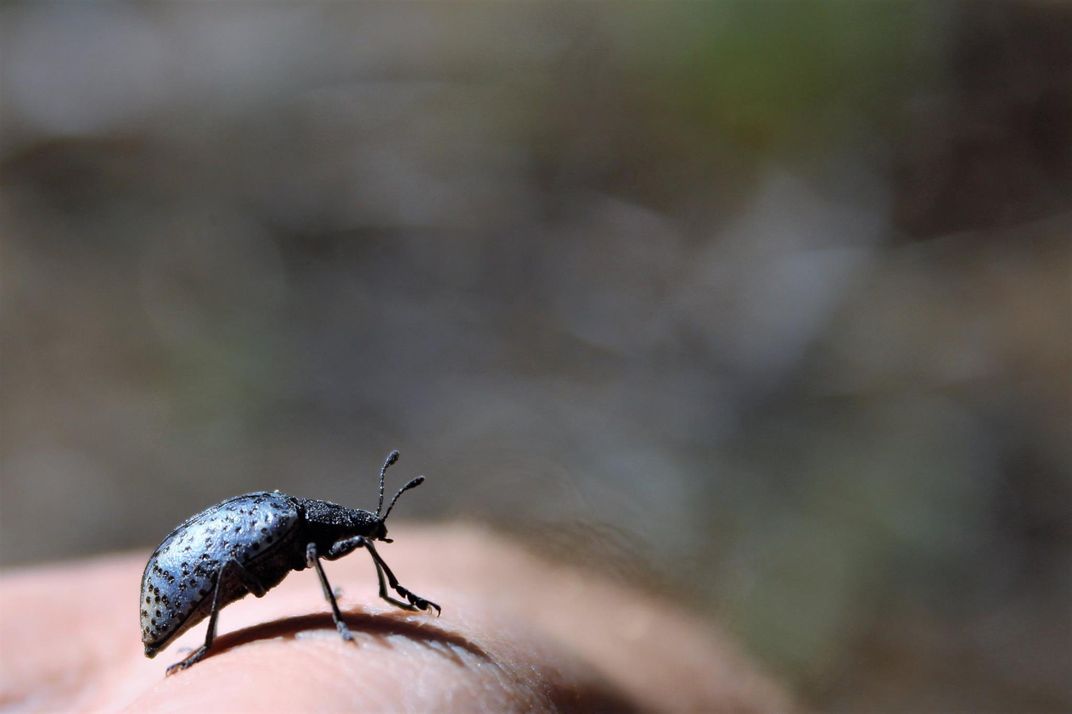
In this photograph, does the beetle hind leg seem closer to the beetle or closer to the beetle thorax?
the beetle

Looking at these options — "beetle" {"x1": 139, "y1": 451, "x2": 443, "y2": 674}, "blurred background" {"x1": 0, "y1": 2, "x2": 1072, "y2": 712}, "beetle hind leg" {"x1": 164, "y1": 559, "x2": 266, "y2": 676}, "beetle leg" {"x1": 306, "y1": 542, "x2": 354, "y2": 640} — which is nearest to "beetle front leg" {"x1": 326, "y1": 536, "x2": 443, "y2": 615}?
"beetle" {"x1": 139, "y1": 451, "x2": 443, "y2": 674}

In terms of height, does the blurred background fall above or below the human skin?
above

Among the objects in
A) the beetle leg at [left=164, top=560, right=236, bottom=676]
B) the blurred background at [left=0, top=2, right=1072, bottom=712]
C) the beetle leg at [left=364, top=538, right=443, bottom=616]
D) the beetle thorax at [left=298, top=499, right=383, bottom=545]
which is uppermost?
the blurred background at [left=0, top=2, right=1072, bottom=712]

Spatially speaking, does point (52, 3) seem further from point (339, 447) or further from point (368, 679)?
point (368, 679)

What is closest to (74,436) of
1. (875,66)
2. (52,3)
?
(52,3)

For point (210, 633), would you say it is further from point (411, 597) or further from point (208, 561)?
point (411, 597)

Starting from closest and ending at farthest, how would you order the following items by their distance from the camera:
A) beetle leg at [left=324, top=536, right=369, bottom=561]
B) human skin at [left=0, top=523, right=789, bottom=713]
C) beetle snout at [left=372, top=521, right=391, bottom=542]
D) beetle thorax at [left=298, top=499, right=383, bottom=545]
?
1. human skin at [left=0, top=523, right=789, bottom=713]
2. beetle leg at [left=324, top=536, right=369, bottom=561]
3. beetle thorax at [left=298, top=499, right=383, bottom=545]
4. beetle snout at [left=372, top=521, right=391, bottom=542]
